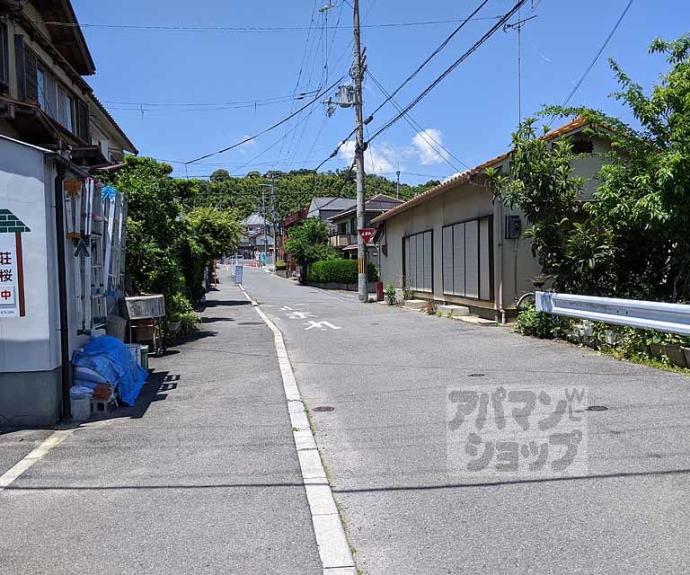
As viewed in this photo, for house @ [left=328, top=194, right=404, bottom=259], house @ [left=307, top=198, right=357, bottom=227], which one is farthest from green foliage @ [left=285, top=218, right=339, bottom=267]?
house @ [left=307, top=198, right=357, bottom=227]

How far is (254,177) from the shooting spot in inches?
Answer: 3317

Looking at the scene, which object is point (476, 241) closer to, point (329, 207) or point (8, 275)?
point (8, 275)

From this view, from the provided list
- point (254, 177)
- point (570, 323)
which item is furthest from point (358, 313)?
point (254, 177)

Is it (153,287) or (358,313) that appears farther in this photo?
(358,313)

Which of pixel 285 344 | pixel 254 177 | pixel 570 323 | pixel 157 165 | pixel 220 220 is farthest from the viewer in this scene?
pixel 254 177

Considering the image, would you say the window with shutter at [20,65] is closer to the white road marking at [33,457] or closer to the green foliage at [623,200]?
the white road marking at [33,457]

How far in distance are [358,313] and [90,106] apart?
10380 mm

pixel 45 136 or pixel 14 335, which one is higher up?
pixel 45 136

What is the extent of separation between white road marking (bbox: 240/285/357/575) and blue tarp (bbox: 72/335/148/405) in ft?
6.65

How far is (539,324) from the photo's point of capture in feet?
40.4

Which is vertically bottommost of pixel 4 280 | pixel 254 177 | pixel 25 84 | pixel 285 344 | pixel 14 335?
pixel 285 344

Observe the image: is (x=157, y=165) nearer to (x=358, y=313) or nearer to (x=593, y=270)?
(x=358, y=313)

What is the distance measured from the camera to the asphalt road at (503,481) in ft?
11.8

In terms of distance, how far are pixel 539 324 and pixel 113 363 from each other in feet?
26.9
